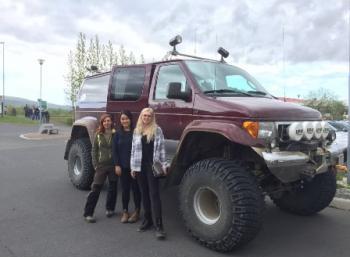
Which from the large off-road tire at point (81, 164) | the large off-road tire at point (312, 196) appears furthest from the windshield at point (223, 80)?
the large off-road tire at point (81, 164)

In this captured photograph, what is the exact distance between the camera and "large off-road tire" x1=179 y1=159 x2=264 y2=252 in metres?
5.06

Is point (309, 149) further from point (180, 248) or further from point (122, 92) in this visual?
point (122, 92)

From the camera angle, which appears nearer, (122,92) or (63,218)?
(63,218)

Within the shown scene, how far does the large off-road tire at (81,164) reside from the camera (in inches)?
329

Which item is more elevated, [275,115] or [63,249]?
[275,115]

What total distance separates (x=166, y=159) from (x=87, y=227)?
54.1 inches

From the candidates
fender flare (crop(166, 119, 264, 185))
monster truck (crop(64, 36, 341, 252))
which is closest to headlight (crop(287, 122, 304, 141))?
monster truck (crop(64, 36, 341, 252))

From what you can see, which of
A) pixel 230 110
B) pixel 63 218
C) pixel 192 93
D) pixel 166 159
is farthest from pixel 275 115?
pixel 63 218

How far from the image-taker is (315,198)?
6.62m

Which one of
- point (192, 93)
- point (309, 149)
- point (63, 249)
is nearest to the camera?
point (63, 249)

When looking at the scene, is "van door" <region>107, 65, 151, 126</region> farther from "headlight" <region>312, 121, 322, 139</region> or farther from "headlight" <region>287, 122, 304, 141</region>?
"headlight" <region>312, 121, 322, 139</region>

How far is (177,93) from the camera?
5.99 m

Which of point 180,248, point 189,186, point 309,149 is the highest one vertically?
point 309,149

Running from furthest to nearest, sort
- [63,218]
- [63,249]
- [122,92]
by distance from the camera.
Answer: [122,92] < [63,218] < [63,249]
